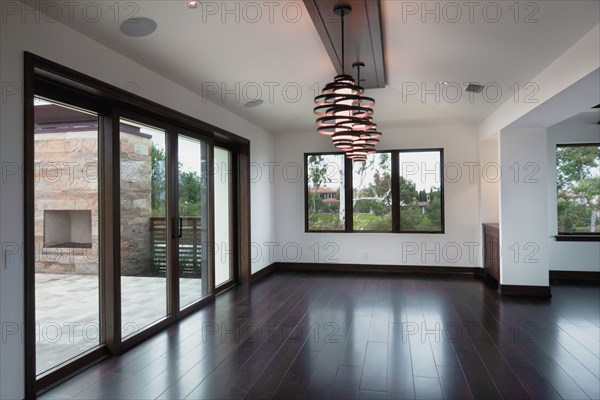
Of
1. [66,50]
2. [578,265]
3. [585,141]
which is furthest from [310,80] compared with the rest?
[578,265]

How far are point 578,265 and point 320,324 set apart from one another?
4943 mm

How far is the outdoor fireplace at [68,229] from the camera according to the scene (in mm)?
3221

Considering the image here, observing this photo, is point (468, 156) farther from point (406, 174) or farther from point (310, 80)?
point (310, 80)

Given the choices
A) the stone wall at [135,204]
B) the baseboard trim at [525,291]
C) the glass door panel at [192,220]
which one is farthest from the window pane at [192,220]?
the baseboard trim at [525,291]

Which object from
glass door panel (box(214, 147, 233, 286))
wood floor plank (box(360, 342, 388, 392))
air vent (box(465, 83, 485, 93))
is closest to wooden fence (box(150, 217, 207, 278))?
glass door panel (box(214, 147, 233, 286))

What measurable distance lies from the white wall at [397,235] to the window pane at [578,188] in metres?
1.34

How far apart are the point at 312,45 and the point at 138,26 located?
1.72m

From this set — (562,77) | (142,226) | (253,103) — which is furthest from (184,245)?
Result: (562,77)

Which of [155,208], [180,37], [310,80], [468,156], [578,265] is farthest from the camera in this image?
[468,156]

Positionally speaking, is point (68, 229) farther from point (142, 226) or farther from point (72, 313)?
point (142, 226)

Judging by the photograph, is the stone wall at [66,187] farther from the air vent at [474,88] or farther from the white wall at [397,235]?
the white wall at [397,235]

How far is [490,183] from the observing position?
23.3 ft

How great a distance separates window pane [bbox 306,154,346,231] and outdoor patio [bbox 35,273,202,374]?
4272 millimetres

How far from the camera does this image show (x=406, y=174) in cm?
771
